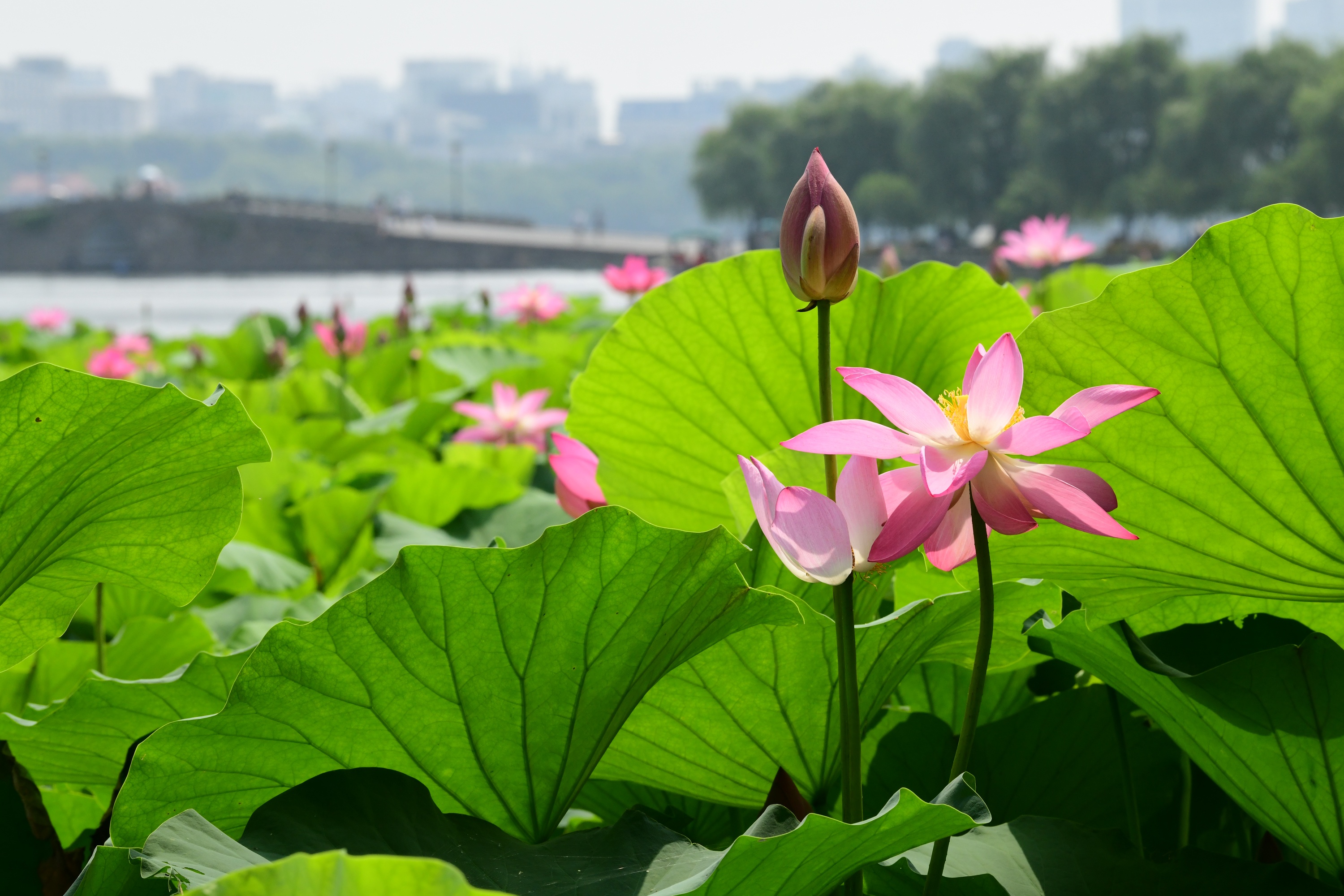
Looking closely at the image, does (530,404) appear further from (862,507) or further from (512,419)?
(862,507)

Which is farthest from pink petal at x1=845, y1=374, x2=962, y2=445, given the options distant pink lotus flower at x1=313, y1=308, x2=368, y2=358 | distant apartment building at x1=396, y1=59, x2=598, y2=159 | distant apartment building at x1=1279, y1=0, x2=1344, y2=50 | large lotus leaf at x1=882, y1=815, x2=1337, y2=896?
distant apartment building at x1=1279, y1=0, x2=1344, y2=50

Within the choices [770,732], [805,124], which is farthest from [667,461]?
[805,124]

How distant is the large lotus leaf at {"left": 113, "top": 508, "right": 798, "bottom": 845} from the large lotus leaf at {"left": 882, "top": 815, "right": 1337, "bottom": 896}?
10 cm

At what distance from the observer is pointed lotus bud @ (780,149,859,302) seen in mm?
398

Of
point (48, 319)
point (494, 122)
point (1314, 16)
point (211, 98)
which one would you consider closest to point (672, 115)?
point (494, 122)

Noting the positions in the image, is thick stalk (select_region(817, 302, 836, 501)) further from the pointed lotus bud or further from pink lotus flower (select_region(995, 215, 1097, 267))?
pink lotus flower (select_region(995, 215, 1097, 267))

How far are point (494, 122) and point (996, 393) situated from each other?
122 metres

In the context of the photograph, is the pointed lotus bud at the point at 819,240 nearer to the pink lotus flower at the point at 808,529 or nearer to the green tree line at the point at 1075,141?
the pink lotus flower at the point at 808,529

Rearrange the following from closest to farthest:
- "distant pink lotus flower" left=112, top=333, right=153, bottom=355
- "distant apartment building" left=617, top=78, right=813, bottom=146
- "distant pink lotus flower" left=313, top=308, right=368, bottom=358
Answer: "distant pink lotus flower" left=313, top=308, right=368, bottom=358 < "distant pink lotus flower" left=112, top=333, right=153, bottom=355 < "distant apartment building" left=617, top=78, right=813, bottom=146

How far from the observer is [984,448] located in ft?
1.08

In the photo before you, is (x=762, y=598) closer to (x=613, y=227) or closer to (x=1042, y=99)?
(x=1042, y=99)

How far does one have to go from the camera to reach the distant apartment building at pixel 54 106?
104 metres

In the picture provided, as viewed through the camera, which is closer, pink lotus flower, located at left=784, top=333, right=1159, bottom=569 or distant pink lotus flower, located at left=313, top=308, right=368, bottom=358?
pink lotus flower, located at left=784, top=333, right=1159, bottom=569

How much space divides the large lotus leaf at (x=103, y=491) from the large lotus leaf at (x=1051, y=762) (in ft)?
0.88
